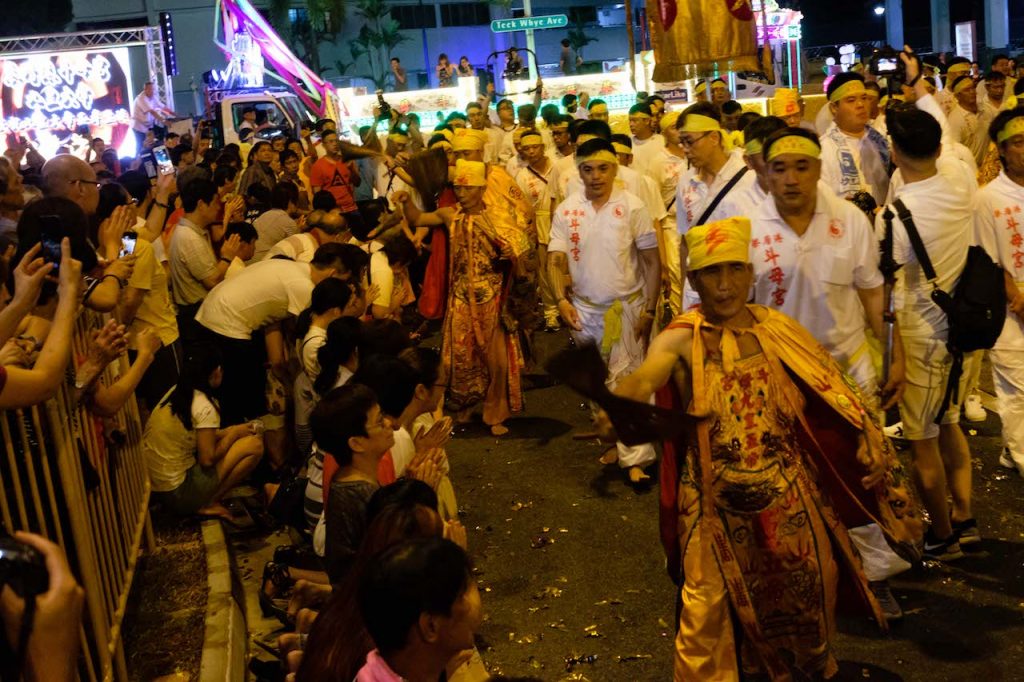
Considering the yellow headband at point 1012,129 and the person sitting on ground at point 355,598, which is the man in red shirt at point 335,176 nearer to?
the yellow headband at point 1012,129

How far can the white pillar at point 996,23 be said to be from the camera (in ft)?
155

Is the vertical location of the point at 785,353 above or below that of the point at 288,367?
above

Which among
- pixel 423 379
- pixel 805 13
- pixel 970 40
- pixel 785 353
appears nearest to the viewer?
pixel 785 353

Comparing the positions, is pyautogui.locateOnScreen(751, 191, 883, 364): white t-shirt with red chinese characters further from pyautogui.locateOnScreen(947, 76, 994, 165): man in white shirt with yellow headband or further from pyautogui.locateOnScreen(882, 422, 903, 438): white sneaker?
pyautogui.locateOnScreen(947, 76, 994, 165): man in white shirt with yellow headband

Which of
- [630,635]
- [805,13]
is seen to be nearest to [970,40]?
[805,13]

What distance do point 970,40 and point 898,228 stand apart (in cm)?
3494

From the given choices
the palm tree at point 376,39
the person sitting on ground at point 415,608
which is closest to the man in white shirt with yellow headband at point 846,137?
the person sitting on ground at point 415,608

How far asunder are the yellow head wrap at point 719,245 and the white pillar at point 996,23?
157 ft

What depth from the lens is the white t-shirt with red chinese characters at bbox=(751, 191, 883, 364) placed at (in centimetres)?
555

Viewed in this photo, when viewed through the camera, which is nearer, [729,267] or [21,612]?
[21,612]

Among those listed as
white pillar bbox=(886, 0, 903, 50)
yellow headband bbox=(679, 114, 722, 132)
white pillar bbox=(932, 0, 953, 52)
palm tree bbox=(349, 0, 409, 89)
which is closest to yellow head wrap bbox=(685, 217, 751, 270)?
yellow headband bbox=(679, 114, 722, 132)

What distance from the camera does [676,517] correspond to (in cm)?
467

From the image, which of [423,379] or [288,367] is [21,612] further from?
[288,367]

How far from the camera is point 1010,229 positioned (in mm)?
6215
